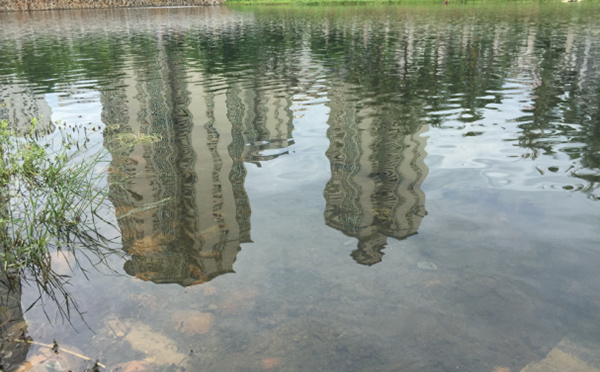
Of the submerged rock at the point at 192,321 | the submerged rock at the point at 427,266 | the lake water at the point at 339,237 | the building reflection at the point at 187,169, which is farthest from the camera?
the building reflection at the point at 187,169

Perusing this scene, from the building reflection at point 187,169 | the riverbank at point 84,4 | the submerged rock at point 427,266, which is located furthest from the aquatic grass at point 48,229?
the riverbank at point 84,4

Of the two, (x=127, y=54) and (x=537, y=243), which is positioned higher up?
(x=127, y=54)

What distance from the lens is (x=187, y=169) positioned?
387 inches

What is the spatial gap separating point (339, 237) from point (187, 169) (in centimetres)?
418

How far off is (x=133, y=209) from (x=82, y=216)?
768mm

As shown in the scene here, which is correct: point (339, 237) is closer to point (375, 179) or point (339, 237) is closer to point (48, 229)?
point (375, 179)

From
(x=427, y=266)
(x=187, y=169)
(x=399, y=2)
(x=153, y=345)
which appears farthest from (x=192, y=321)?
(x=399, y=2)

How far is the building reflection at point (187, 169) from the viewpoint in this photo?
6539mm

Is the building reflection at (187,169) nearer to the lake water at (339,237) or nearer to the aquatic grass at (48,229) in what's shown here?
the lake water at (339,237)

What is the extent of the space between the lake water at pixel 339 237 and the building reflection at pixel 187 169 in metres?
0.05

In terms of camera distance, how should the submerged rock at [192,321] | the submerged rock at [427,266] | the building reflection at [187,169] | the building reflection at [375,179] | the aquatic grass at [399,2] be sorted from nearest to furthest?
1. the submerged rock at [192,321]
2. the submerged rock at [427,266]
3. the building reflection at [187,169]
4. the building reflection at [375,179]
5. the aquatic grass at [399,2]

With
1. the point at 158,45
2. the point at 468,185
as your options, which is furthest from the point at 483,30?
the point at 468,185

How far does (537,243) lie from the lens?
6.56m

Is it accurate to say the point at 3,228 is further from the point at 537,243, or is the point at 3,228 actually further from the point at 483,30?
the point at 483,30
